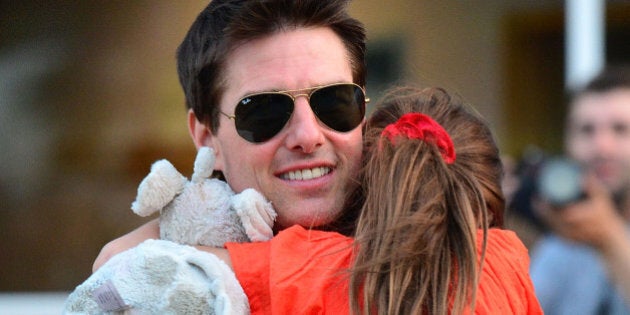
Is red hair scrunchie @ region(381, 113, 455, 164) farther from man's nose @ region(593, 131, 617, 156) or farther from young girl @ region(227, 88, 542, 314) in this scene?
man's nose @ region(593, 131, 617, 156)

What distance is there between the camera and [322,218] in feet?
6.51

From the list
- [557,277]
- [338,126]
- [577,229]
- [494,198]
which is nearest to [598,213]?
[577,229]

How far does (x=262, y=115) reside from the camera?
1947 mm

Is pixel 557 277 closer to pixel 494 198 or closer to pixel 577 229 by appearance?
pixel 577 229

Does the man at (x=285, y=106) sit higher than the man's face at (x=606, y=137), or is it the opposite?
the man at (x=285, y=106)

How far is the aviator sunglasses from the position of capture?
1.94m

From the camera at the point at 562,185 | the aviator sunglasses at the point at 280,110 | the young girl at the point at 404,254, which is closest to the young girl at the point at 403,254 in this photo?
the young girl at the point at 404,254

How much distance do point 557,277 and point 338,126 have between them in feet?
6.09

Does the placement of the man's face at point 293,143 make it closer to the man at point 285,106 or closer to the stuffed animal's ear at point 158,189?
the man at point 285,106

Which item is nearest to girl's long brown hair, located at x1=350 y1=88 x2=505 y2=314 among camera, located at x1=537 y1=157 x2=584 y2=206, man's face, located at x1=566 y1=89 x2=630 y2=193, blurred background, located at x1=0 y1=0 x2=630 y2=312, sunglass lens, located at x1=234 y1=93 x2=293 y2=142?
sunglass lens, located at x1=234 y1=93 x2=293 y2=142

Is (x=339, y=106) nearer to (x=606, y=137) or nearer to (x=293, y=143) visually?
(x=293, y=143)

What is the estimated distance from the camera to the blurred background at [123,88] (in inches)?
190

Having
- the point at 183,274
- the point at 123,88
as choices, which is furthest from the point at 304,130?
the point at 123,88

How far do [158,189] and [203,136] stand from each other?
29 centimetres
